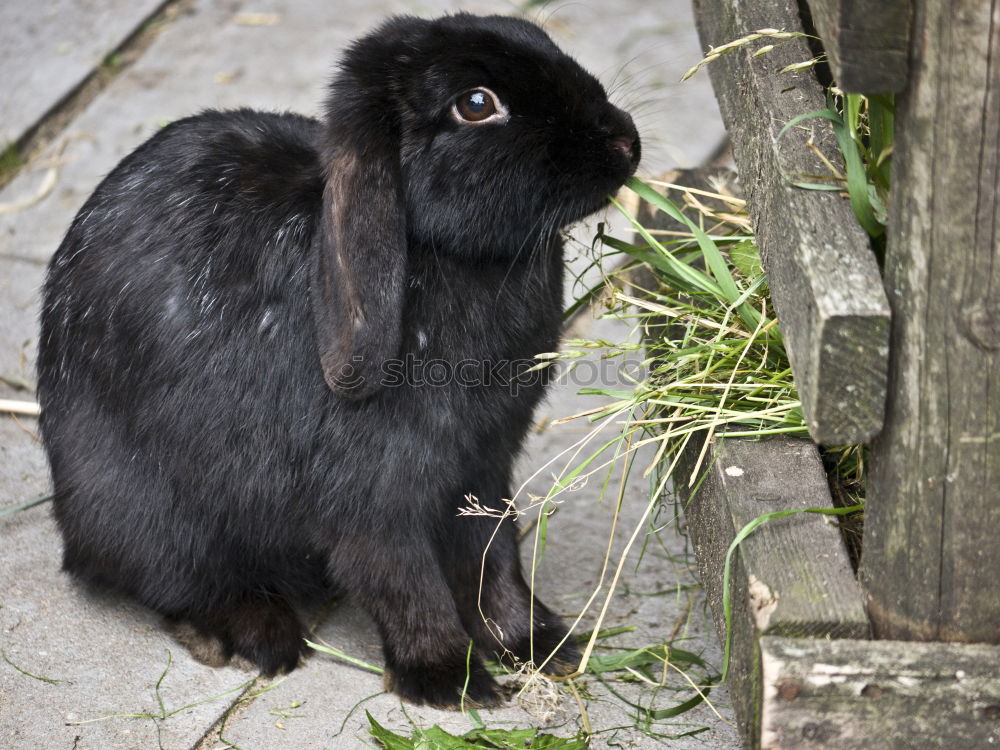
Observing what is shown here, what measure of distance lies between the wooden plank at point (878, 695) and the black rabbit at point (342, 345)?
35.8 inches

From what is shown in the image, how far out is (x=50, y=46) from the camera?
5.20 metres

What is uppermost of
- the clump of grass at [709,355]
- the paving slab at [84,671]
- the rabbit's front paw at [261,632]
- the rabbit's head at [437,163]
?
the rabbit's head at [437,163]

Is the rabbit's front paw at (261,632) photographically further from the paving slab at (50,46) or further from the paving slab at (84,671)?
the paving slab at (50,46)

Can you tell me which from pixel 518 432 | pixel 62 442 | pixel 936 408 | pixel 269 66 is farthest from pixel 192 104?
pixel 936 408

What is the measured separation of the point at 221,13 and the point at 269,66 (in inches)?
22.6

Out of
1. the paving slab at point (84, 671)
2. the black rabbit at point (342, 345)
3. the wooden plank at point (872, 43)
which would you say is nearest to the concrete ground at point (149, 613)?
the paving slab at point (84, 671)

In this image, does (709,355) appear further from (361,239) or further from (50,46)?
(50,46)

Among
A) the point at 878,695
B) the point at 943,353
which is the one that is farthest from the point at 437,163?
the point at 878,695

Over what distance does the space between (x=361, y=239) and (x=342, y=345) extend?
202 millimetres

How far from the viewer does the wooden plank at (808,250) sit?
1.78 metres

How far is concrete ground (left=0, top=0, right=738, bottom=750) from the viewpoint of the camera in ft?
8.57

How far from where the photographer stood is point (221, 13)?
552 centimetres

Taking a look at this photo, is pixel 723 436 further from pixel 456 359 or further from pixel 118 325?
pixel 118 325

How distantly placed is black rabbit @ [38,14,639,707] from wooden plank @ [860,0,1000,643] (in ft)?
2.82
